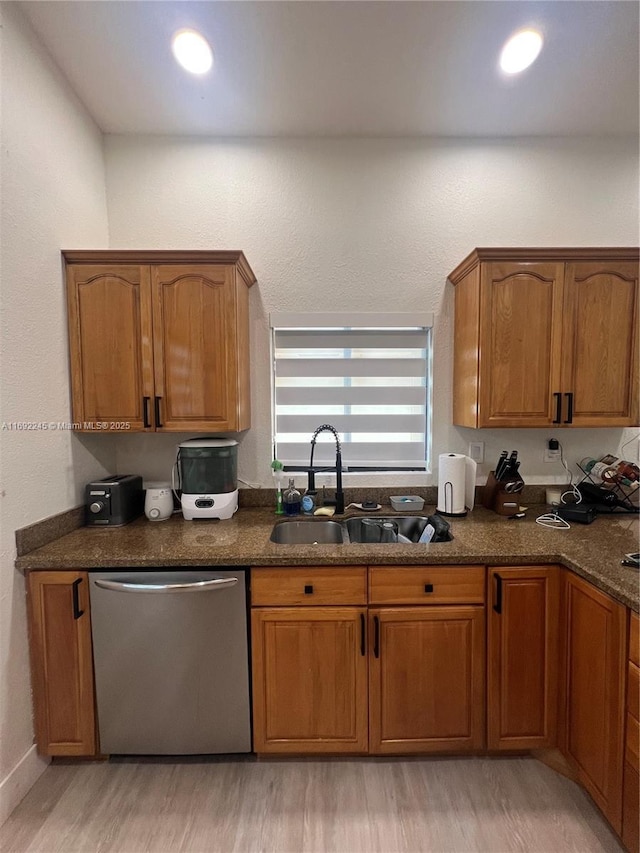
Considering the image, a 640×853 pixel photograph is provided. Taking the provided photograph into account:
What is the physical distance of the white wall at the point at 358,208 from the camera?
2141mm

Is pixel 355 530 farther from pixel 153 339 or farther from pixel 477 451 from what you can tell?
pixel 153 339

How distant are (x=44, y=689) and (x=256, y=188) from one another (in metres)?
2.70

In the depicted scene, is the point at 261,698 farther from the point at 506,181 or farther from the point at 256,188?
the point at 506,181

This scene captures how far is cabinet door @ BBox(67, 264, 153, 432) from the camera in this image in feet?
5.88

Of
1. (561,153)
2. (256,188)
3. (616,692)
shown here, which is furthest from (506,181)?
(616,692)

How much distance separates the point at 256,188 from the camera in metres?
A: 2.14

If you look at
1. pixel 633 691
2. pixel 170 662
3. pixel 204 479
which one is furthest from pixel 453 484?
pixel 170 662

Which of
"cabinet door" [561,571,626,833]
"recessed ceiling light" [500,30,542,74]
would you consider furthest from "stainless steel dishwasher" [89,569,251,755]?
"recessed ceiling light" [500,30,542,74]

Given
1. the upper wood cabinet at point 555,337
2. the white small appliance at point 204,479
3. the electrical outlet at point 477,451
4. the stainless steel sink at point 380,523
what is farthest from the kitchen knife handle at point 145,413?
the electrical outlet at point 477,451

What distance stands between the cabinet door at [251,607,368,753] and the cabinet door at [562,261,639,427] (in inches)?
60.9

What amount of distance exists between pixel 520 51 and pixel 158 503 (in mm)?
2783

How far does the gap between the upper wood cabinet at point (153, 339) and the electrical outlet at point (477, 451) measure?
1440 mm

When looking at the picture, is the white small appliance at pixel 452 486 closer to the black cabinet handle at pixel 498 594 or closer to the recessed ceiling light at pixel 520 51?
the black cabinet handle at pixel 498 594

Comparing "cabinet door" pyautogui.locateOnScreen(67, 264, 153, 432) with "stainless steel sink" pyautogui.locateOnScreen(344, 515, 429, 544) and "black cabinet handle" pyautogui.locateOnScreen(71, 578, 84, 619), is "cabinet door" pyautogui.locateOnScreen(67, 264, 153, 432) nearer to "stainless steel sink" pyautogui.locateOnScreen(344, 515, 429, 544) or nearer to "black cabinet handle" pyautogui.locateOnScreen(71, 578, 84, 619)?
"black cabinet handle" pyautogui.locateOnScreen(71, 578, 84, 619)
